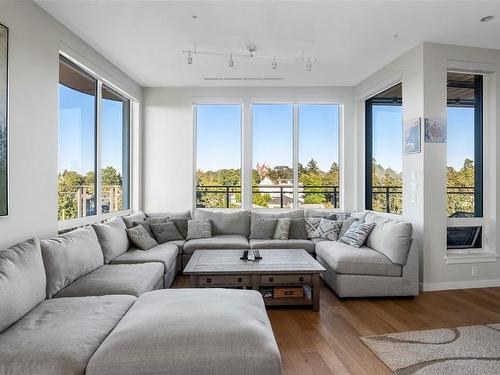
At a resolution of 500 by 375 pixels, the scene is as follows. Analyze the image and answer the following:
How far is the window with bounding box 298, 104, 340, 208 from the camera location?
209 inches

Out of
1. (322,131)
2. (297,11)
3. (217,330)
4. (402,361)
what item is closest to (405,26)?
(297,11)

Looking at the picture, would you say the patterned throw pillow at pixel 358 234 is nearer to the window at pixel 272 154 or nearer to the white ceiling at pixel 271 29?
the window at pixel 272 154

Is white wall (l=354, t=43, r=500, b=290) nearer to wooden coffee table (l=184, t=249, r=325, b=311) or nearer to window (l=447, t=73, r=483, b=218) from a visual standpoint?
window (l=447, t=73, r=483, b=218)

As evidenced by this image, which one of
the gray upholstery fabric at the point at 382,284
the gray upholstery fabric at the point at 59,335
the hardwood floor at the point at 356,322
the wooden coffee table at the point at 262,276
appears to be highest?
the gray upholstery fabric at the point at 59,335

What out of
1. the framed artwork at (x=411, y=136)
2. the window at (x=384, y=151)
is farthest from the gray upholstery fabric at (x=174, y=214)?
the framed artwork at (x=411, y=136)

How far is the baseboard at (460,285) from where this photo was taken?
3564 mm

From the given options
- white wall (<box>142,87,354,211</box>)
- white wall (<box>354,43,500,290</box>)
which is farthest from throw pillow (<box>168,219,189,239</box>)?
white wall (<box>354,43,500,290</box>)

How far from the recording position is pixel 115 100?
450 cm

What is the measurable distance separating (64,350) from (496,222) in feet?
15.0

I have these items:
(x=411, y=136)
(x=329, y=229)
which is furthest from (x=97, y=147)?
(x=411, y=136)

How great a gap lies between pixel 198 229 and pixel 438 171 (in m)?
3.25

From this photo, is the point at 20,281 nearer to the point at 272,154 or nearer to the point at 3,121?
the point at 3,121

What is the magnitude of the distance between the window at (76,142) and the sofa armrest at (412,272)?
146 inches

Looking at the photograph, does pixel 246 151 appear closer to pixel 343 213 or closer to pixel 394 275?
pixel 343 213
